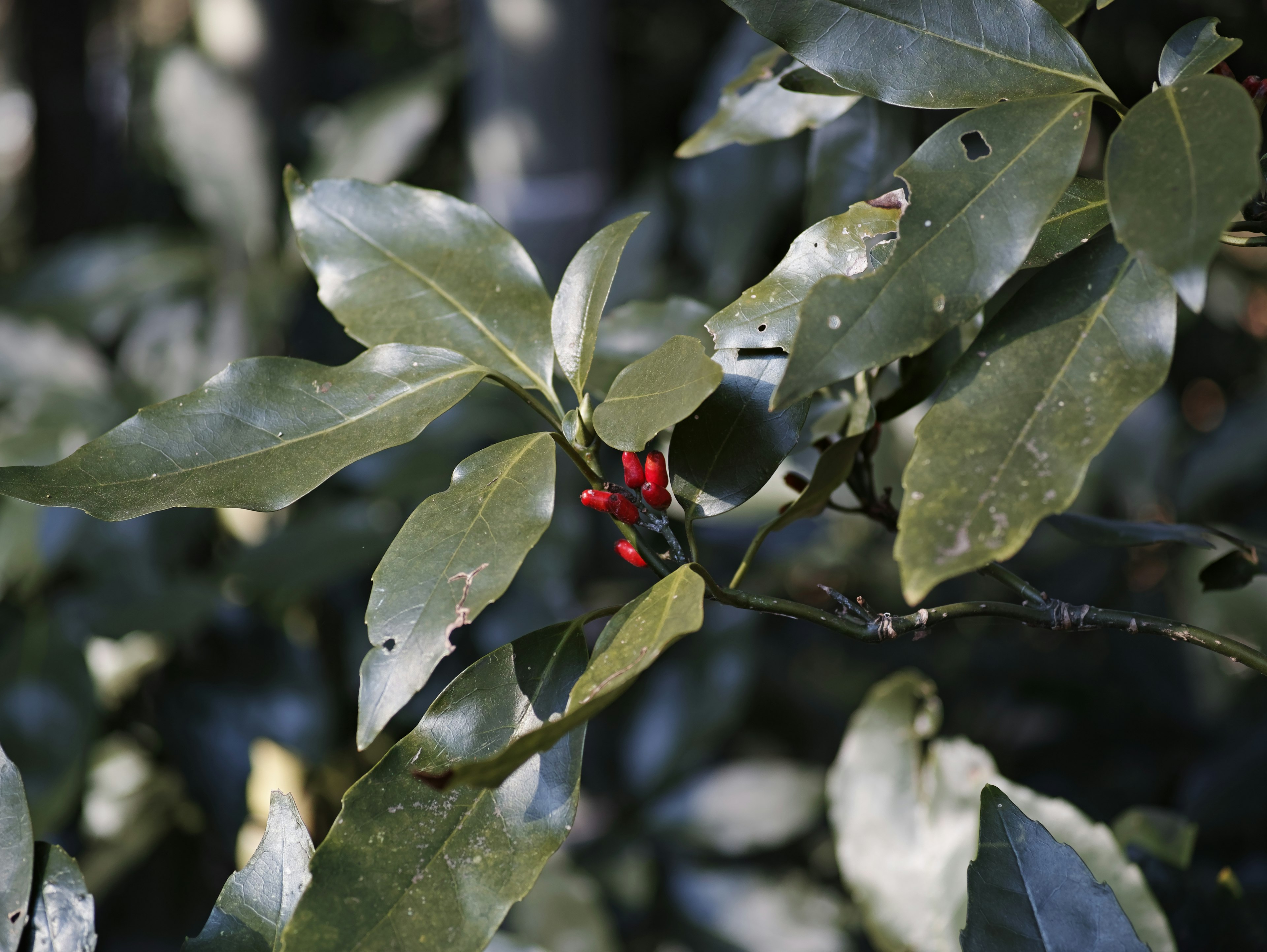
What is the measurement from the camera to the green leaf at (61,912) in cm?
36

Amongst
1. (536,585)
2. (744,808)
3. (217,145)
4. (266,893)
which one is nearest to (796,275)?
(266,893)

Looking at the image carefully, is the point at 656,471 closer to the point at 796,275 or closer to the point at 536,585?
the point at 796,275

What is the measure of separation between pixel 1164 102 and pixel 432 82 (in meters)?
1.02

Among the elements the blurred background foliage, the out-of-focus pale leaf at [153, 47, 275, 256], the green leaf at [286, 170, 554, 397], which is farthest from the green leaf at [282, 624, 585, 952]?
the out-of-focus pale leaf at [153, 47, 275, 256]

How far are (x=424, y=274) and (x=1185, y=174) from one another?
258 millimetres

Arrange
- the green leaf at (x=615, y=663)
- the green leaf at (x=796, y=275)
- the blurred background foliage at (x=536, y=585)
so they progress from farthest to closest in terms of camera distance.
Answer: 1. the blurred background foliage at (x=536, y=585)
2. the green leaf at (x=796, y=275)
3. the green leaf at (x=615, y=663)

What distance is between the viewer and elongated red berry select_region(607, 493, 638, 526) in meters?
0.34

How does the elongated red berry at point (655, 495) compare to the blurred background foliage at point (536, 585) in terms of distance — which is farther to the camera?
the blurred background foliage at point (536, 585)

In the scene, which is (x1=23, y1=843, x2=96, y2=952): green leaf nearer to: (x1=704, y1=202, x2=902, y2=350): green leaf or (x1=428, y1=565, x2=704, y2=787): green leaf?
(x1=428, y1=565, x2=704, y2=787): green leaf

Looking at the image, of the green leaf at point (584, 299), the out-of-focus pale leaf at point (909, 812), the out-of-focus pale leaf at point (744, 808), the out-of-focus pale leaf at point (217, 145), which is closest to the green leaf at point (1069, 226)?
the green leaf at point (584, 299)

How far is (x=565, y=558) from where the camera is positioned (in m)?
0.95

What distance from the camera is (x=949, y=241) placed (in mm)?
284

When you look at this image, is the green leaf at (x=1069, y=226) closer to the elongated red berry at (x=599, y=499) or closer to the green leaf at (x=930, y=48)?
the green leaf at (x=930, y=48)

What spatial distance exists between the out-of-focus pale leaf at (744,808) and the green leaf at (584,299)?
0.76 m
